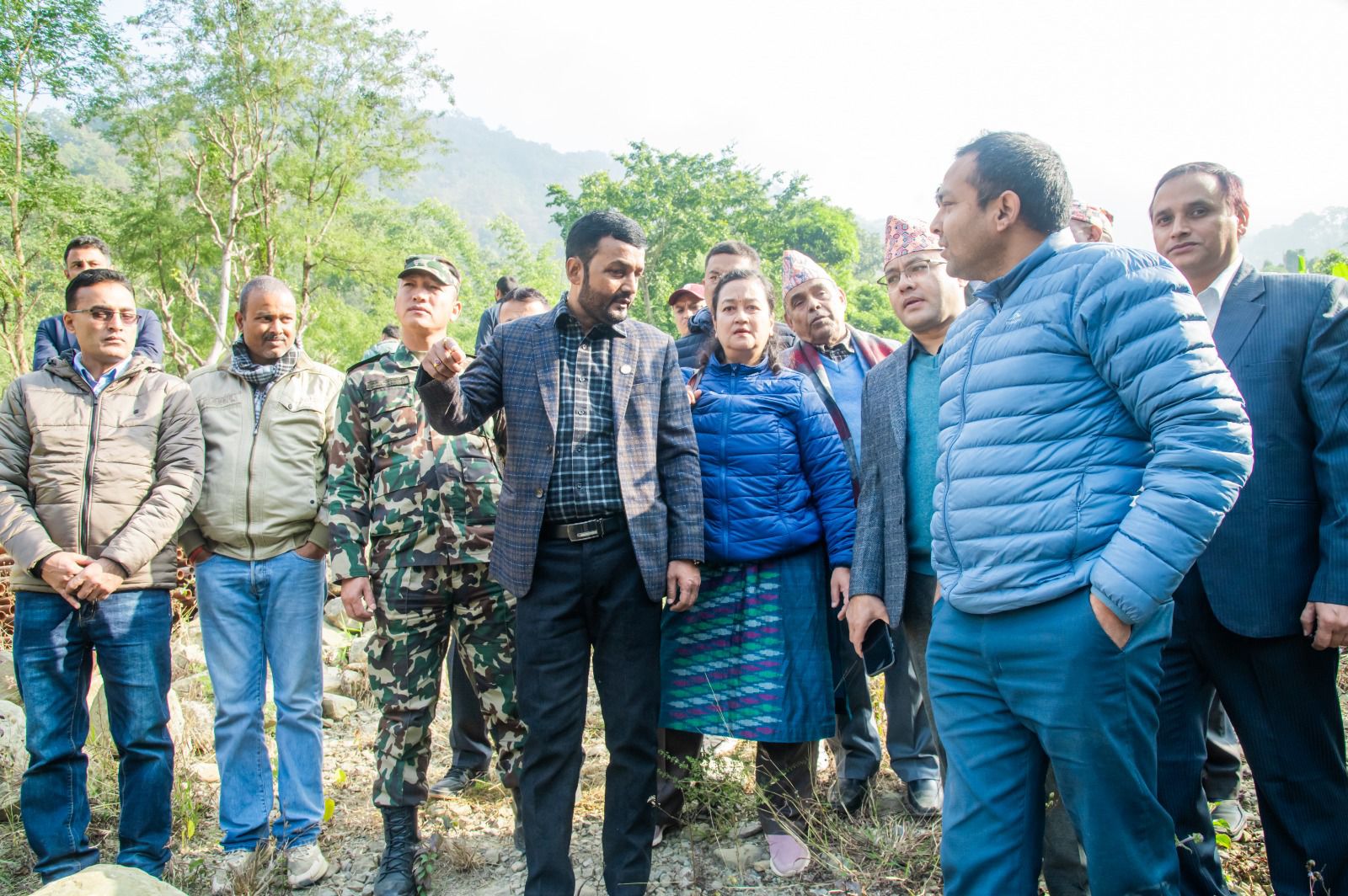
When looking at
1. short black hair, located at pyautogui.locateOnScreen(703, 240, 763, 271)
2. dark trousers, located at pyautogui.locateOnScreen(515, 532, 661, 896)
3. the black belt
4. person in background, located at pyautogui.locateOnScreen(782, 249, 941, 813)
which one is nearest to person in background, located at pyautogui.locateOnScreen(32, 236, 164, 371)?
the black belt

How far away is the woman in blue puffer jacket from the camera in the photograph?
305 cm

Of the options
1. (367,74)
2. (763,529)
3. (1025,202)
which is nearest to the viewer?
(1025,202)

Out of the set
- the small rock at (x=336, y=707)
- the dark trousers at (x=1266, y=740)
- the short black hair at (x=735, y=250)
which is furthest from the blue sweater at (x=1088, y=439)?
the small rock at (x=336, y=707)

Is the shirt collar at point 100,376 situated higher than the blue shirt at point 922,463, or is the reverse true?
the shirt collar at point 100,376

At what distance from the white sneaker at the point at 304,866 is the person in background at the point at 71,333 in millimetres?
2368

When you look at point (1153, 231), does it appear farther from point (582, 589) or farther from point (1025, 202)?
point (582, 589)

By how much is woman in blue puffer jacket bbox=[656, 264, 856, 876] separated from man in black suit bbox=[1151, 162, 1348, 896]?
112 cm

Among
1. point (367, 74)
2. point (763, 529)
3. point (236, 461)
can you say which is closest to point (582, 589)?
point (763, 529)

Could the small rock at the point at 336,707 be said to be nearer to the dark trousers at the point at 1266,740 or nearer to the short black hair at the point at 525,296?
the short black hair at the point at 525,296

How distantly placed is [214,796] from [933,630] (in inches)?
138

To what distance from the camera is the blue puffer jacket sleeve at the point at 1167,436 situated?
5.48 ft

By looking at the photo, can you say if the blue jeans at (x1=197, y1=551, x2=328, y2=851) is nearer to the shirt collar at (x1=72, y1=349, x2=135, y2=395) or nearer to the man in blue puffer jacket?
the shirt collar at (x1=72, y1=349, x2=135, y2=395)

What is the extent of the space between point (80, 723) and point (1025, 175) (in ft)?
12.4

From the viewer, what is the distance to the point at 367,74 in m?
21.5
